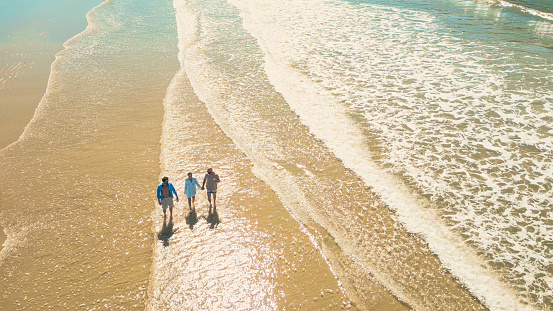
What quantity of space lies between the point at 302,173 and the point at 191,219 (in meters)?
3.65

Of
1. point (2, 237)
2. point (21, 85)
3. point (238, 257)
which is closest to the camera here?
point (238, 257)

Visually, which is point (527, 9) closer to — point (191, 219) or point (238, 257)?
point (191, 219)

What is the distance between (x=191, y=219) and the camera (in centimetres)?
1022

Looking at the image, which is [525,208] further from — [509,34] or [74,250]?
[509,34]

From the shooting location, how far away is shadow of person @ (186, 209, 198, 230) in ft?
33.0

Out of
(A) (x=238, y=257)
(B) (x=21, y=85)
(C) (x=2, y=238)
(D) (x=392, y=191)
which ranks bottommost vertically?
(C) (x=2, y=238)

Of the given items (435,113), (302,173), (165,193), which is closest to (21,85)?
(165,193)

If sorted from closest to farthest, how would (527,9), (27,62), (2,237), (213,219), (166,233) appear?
(166,233), (2,237), (213,219), (27,62), (527,9)

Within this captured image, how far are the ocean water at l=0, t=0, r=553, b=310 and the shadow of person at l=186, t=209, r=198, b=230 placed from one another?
10cm

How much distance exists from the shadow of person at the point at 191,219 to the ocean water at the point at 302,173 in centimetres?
10

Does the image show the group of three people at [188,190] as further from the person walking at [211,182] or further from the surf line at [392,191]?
the surf line at [392,191]

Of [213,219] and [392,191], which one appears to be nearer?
[213,219]

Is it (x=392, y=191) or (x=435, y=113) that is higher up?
(x=435, y=113)

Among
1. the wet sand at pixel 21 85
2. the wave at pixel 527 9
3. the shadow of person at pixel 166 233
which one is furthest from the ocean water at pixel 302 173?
the wave at pixel 527 9
